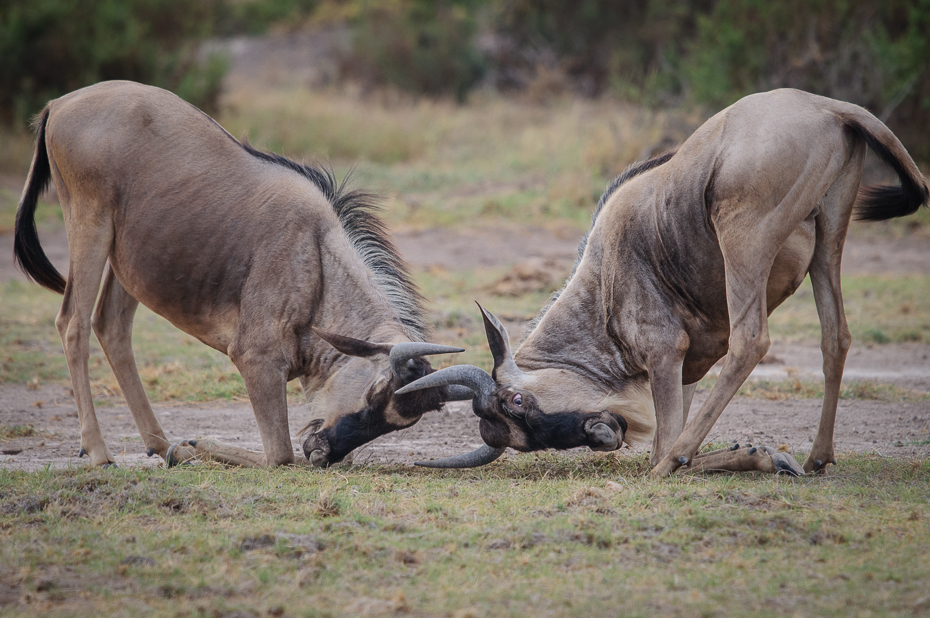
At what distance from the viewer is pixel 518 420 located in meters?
4.91

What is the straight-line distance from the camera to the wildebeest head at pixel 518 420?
4879mm

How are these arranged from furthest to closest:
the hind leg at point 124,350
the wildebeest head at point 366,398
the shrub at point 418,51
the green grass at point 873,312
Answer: the shrub at point 418,51 → the green grass at point 873,312 → the hind leg at point 124,350 → the wildebeest head at point 366,398

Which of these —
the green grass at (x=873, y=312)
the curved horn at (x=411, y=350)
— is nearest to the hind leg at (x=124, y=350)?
the curved horn at (x=411, y=350)

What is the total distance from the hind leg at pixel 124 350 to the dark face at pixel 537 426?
2.05 m

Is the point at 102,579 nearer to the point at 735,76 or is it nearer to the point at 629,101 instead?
the point at 735,76

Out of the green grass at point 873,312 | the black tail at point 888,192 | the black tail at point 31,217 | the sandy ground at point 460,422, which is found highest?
the black tail at point 888,192

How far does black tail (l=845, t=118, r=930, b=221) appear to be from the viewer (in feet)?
Result: 14.4

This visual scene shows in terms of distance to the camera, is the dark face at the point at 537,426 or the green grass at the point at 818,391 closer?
the dark face at the point at 537,426

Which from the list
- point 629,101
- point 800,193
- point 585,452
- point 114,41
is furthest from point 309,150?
point 800,193

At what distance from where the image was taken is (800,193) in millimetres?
4348

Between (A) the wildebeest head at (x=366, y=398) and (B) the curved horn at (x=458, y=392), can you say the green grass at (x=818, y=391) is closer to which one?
(B) the curved horn at (x=458, y=392)

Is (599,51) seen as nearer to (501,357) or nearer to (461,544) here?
(501,357)

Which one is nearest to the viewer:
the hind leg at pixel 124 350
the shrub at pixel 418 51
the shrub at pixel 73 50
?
the hind leg at pixel 124 350

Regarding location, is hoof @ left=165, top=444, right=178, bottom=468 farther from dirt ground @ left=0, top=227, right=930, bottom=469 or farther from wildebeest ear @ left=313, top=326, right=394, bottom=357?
wildebeest ear @ left=313, top=326, right=394, bottom=357
